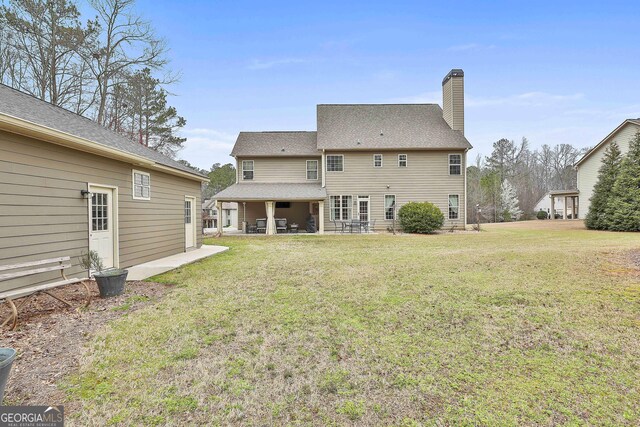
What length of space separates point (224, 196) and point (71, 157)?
38.4ft

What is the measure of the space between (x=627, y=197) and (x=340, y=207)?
15.2m

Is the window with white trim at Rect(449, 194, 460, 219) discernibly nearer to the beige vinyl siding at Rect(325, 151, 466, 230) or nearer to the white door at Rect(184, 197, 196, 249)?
the beige vinyl siding at Rect(325, 151, 466, 230)

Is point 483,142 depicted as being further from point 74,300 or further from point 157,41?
point 74,300

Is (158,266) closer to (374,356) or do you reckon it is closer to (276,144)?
(374,356)

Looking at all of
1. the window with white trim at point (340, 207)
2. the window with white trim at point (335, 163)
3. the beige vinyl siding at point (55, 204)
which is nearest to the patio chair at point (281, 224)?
the window with white trim at point (340, 207)

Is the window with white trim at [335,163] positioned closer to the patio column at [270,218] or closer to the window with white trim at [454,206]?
the patio column at [270,218]

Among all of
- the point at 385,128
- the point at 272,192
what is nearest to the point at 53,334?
the point at 272,192

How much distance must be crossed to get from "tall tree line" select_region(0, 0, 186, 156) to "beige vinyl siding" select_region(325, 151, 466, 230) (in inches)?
462

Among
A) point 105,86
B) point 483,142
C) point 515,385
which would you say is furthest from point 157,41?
point 483,142

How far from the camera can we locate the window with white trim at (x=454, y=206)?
19.2 m

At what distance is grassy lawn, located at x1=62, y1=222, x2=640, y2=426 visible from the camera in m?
2.21

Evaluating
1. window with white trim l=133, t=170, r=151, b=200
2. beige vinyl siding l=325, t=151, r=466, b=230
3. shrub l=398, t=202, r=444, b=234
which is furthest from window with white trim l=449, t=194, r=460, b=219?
window with white trim l=133, t=170, r=151, b=200

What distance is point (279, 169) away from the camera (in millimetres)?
20281

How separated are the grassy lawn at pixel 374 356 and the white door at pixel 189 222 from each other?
5.93 metres
